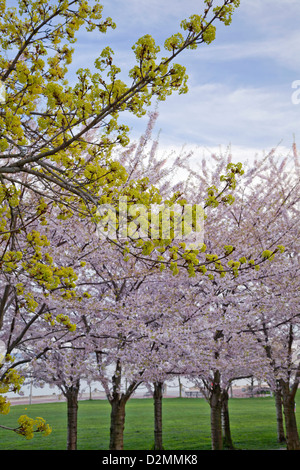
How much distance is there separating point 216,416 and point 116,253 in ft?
19.2

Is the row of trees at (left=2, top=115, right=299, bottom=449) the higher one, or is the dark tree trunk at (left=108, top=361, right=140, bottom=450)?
the row of trees at (left=2, top=115, right=299, bottom=449)

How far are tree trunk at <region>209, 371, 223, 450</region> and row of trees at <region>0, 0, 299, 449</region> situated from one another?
0.04 metres

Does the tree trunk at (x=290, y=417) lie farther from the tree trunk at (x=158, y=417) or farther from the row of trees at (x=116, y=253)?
the tree trunk at (x=158, y=417)

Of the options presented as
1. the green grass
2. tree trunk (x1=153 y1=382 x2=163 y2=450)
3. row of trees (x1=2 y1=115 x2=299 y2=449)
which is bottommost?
the green grass

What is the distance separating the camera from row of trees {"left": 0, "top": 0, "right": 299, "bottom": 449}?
4117 mm

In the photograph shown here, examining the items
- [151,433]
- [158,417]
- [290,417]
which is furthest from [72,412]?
[151,433]

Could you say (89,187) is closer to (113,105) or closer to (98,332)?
(113,105)

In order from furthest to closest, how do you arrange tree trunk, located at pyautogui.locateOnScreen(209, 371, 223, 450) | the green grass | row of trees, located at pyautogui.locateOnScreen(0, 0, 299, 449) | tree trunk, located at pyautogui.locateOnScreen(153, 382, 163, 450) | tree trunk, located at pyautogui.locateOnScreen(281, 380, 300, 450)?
the green grass
tree trunk, located at pyautogui.locateOnScreen(153, 382, 163, 450)
tree trunk, located at pyautogui.locateOnScreen(281, 380, 300, 450)
tree trunk, located at pyautogui.locateOnScreen(209, 371, 223, 450)
row of trees, located at pyautogui.locateOnScreen(0, 0, 299, 449)

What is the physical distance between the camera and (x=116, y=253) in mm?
8930

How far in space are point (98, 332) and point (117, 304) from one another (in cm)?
80

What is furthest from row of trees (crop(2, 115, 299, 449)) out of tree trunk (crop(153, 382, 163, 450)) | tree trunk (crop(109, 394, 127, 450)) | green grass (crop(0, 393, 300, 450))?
green grass (crop(0, 393, 300, 450))

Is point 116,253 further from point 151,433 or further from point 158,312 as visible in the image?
point 151,433

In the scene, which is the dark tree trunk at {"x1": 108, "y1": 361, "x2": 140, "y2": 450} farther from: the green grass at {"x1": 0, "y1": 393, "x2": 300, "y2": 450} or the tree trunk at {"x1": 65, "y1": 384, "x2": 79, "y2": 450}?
the green grass at {"x1": 0, "y1": 393, "x2": 300, "y2": 450}

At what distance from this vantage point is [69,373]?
884 centimetres
